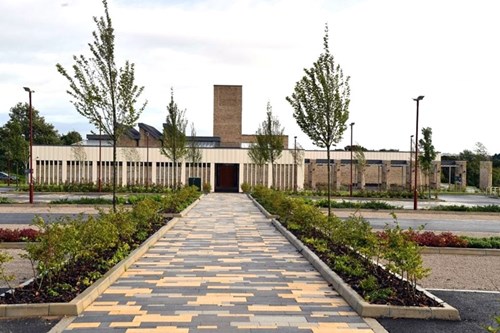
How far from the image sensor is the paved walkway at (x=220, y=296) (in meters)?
6.38

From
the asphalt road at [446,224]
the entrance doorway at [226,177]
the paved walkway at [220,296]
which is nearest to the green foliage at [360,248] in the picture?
the paved walkway at [220,296]

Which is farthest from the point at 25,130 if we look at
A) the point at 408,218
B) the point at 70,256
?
the point at 70,256

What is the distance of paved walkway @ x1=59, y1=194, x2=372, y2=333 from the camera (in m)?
6.38

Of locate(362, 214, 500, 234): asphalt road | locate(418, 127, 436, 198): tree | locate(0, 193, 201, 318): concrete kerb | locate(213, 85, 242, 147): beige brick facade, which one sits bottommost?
locate(362, 214, 500, 234): asphalt road

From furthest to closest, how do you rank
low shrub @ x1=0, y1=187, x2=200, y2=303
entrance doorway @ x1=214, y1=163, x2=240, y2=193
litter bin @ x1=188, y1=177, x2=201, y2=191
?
entrance doorway @ x1=214, y1=163, x2=240, y2=193
litter bin @ x1=188, y1=177, x2=201, y2=191
low shrub @ x1=0, y1=187, x2=200, y2=303

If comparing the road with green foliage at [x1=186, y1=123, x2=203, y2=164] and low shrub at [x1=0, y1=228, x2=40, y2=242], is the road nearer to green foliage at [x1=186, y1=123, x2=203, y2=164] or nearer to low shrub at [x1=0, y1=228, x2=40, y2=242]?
low shrub at [x1=0, y1=228, x2=40, y2=242]

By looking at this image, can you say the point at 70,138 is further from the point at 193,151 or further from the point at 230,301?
the point at 230,301

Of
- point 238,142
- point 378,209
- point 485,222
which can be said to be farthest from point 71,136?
point 485,222

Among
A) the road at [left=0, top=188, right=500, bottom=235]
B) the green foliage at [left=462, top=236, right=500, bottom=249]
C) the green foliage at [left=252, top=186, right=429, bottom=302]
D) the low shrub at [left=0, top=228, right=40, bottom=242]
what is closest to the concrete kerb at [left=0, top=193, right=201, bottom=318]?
the green foliage at [left=252, top=186, right=429, bottom=302]

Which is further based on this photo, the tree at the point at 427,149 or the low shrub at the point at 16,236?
the tree at the point at 427,149

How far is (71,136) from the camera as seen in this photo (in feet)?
287

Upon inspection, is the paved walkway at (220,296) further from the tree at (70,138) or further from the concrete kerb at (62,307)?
A: the tree at (70,138)

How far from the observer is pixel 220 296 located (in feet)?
25.5

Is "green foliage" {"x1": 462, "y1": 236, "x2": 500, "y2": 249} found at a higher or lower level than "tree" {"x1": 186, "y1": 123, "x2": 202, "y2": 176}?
lower
